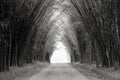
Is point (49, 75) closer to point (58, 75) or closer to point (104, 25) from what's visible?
point (58, 75)

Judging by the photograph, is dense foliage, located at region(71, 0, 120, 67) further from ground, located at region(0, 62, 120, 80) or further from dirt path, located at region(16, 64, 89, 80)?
dirt path, located at region(16, 64, 89, 80)

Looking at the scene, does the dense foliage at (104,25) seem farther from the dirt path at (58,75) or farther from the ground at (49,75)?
the dirt path at (58,75)

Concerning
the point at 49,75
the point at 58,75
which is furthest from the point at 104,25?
the point at 49,75

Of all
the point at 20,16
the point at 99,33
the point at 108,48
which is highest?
the point at 20,16

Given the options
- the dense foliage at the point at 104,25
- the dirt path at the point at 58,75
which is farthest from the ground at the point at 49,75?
the dense foliage at the point at 104,25

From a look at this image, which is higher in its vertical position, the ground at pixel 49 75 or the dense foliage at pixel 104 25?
the dense foliage at pixel 104 25

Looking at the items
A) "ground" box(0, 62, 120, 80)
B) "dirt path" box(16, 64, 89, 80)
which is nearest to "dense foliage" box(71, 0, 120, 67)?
"ground" box(0, 62, 120, 80)

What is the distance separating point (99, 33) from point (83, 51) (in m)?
15.0

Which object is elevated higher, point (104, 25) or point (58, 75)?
point (104, 25)

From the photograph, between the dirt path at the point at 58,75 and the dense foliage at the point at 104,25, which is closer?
the dirt path at the point at 58,75

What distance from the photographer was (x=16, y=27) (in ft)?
56.6

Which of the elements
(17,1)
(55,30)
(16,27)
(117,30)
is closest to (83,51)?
(55,30)

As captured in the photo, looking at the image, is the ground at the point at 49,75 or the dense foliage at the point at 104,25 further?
the dense foliage at the point at 104,25

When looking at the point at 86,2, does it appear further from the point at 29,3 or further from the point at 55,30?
the point at 55,30
